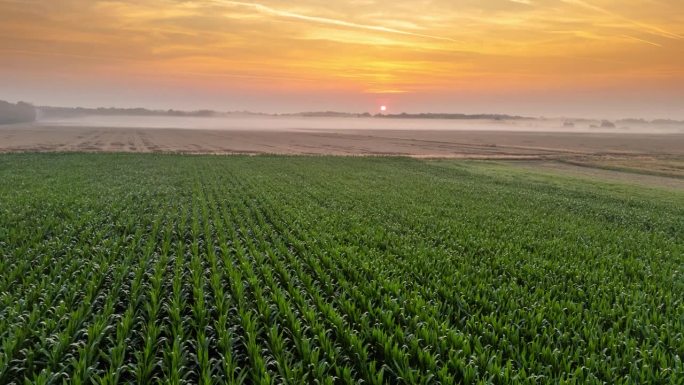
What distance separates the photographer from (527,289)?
11758mm

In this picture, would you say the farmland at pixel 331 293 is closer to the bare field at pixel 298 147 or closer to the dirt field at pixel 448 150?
the dirt field at pixel 448 150

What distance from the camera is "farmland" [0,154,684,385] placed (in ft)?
23.8

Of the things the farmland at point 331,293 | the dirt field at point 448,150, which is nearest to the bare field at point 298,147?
the dirt field at point 448,150

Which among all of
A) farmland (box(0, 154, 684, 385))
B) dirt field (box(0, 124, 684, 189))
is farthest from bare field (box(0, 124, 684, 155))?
farmland (box(0, 154, 684, 385))

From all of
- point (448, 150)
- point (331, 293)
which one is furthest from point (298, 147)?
point (331, 293)

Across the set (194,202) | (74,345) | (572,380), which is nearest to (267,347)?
(74,345)

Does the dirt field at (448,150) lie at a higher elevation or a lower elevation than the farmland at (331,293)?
higher

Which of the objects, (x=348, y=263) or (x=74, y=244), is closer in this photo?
(x=348, y=263)

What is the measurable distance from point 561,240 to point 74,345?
1697cm

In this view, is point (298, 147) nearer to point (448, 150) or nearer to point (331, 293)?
point (448, 150)

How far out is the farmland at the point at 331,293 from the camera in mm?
7266

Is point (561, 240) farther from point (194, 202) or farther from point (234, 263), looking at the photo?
point (194, 202)

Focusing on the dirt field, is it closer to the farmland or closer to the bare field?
the bare field

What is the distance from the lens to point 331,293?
36.2ft
